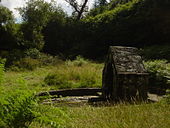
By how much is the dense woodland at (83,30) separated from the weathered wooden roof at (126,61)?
42.1ft

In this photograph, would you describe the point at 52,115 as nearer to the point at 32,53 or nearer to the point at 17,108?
the point at 17,108

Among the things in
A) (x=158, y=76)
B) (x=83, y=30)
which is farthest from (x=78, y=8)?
(x=158, y=76)

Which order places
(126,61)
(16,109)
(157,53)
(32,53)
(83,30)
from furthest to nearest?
(83,30) < (32,53) < (157,53) < (126,61) < (16,109)

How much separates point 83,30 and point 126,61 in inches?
676

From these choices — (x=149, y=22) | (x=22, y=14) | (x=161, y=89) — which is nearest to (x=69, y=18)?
(x=22, y=14)

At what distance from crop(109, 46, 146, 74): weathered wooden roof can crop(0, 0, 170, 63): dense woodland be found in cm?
1282

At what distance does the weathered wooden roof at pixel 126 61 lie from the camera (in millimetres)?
6955

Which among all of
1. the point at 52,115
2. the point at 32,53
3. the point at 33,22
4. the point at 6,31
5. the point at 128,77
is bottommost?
the point at 32,53

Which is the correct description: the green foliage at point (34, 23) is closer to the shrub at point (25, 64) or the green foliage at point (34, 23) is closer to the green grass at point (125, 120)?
the shrub at point (25, 64)

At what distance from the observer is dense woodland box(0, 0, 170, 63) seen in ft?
65.0

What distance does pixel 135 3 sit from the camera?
21531 mm

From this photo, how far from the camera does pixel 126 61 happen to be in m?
7.18

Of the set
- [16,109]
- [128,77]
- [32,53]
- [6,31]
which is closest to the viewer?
[16,109]

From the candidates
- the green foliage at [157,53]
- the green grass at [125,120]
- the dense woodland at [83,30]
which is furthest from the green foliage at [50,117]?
the dense woodland at [83,30]
